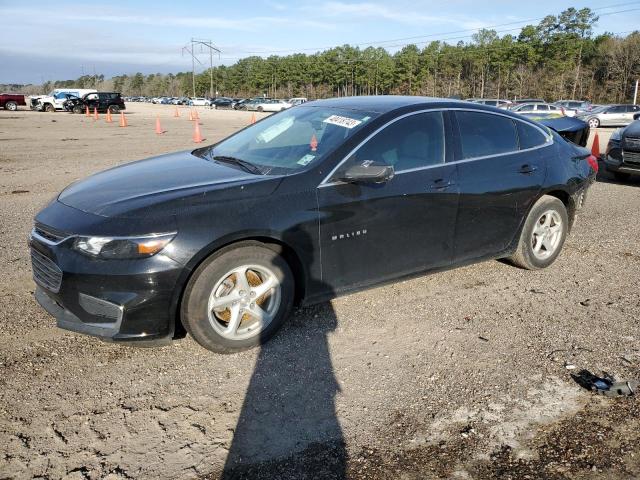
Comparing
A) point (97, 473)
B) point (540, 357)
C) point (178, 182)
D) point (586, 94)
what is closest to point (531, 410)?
point (540, 357)

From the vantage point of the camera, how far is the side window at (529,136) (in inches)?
191

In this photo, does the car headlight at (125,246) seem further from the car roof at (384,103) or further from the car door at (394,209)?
the car roof at (384,103)

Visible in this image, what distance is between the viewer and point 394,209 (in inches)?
152

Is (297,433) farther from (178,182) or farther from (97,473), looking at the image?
(178,182)

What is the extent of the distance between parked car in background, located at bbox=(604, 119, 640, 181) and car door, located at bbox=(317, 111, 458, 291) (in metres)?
7.05

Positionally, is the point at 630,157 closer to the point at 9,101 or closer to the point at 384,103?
the point at 384,103

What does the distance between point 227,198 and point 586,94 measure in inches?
2956

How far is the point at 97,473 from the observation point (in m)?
2.40

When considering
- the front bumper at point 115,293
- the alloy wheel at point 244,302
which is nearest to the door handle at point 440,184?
the alloy wheel at point 244,302

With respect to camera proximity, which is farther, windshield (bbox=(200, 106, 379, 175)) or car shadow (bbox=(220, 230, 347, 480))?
windshield (bbox=(200, 106, 379, 175))

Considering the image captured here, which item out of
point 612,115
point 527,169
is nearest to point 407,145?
point 527,169

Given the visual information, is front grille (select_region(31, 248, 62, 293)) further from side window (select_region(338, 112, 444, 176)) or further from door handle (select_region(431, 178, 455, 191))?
door handle (select_region(431, 178, 455, 191))

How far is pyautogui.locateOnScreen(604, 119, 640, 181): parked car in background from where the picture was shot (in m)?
9.52

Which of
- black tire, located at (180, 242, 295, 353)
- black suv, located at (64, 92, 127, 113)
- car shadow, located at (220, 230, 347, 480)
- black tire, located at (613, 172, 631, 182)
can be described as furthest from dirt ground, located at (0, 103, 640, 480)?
black suv, located at (64, 92, 127, 113)
